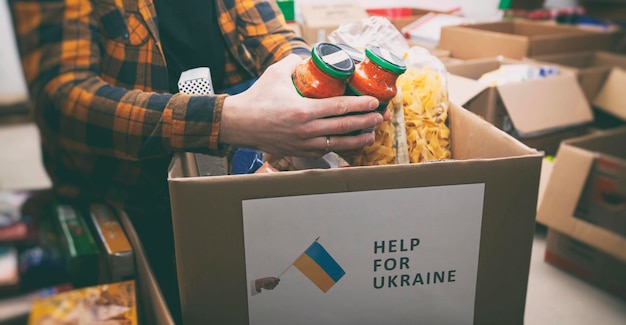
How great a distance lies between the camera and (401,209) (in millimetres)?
666

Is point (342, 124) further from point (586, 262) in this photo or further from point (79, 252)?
point (586, 262)

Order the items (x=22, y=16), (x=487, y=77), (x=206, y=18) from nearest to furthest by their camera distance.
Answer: (x=22, y=16) < (x=206, y=18) < (x=487, y=77)

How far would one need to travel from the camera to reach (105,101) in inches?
30.8

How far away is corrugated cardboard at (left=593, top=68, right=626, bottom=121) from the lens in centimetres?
191

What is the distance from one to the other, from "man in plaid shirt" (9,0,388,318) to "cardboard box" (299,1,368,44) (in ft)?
2.91

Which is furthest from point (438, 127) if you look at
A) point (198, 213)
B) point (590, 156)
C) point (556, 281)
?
point (556, 281)

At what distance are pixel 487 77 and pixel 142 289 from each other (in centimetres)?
130

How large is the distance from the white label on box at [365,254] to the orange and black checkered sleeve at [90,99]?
195 millimetres

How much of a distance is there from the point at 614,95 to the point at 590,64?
1.01 feet

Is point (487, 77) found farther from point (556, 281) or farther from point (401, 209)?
point (401, 209)

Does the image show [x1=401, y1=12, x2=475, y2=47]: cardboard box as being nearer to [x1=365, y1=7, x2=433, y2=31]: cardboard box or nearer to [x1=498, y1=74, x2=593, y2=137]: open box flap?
[x1=365, y1=7, x2=433, y2=31]: cardboard box

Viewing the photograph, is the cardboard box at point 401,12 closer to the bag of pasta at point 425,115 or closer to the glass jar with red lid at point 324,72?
the bag of pasta at point 425,115

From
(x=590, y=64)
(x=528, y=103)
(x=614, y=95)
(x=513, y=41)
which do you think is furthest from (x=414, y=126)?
(x=590, y=64)

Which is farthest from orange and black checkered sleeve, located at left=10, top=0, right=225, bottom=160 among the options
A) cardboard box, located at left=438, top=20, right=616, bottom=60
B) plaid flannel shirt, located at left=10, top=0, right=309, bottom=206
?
cardboard box, located at left=438, top=20, right=616, bottom=60
